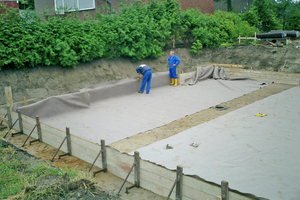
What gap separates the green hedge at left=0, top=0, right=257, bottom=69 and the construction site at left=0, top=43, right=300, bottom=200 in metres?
0.56

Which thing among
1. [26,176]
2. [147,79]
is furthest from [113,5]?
[26,176]

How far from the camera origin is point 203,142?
5801mm

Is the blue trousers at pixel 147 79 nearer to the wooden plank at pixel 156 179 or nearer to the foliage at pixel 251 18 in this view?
the wooden plank at pixel 156 179

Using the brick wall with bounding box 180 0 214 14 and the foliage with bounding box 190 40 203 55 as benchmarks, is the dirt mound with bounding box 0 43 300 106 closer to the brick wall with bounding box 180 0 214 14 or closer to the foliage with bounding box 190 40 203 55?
the foliage with bounding box 190 40 203 55

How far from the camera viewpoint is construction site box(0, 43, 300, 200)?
426 cm

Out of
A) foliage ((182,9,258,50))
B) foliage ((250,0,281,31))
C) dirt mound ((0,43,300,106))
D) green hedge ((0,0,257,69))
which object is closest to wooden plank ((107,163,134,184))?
dirt mound ((0,43,300,106))

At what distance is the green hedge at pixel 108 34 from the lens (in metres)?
9.29

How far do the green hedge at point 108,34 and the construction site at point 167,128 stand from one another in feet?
1.83

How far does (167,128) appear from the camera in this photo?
7062 mm

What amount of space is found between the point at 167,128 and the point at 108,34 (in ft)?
19.4

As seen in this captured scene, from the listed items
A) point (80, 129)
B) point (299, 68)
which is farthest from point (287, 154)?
point (299, 68)

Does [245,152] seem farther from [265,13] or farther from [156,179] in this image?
[265,13]

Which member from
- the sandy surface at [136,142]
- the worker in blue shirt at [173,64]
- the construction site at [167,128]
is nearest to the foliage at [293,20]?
the construction site at [167,128]

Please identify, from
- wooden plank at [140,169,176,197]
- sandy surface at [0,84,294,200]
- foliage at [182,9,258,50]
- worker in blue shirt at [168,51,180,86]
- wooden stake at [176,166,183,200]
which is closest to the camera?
wooden stake at [176,166,183,200]
